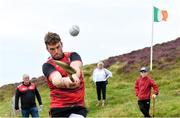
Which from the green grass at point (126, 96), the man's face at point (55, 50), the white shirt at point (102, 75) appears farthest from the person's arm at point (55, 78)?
the white shirt at point (102, 75)

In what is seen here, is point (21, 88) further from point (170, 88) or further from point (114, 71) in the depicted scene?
point (114, 71)

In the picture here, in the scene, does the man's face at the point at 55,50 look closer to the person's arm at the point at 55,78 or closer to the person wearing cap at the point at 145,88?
the person's arm at the point at 55,78

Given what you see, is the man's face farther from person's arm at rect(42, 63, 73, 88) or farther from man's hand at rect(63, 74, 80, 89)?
man's hand at rect(63, 74, 80, 89)

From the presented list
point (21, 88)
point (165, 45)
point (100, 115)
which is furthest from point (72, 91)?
point (165, 45)

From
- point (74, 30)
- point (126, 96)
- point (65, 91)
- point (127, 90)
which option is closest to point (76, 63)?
point (65, 91)

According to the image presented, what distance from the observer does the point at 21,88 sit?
1900cm

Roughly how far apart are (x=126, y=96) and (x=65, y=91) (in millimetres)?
24851

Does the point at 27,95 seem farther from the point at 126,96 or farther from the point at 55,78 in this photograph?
the point at 126,96

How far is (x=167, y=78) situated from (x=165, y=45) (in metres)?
14.9

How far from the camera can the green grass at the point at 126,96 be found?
77.9 ft

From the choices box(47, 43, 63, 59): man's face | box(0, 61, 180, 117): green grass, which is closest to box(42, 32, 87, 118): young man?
box(47, 43, 63, 59): man's face

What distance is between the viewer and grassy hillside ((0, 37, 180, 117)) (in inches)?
952

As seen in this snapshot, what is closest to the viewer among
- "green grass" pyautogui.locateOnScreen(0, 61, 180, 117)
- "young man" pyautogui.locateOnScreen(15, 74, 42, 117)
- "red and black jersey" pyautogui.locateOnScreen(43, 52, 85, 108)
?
"red and black jersey" pyautogui.locateOnScreen(43, 52, 85, 108)

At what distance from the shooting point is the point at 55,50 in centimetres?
749
